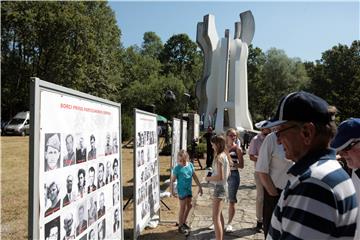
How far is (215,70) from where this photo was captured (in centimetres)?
3738

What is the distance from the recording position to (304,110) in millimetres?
1769

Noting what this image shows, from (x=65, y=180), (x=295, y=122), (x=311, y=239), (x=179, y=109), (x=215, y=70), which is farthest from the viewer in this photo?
(x=179, y=109)

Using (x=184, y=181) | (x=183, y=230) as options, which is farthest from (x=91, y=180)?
(x=183, y=230)

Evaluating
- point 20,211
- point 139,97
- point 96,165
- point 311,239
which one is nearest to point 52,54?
point 139,97

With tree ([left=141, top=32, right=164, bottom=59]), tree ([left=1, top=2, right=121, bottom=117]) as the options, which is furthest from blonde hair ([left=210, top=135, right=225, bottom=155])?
tree ([left=141, top=32, right=164, bottom=59])

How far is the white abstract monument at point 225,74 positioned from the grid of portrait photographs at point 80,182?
30.7 meters

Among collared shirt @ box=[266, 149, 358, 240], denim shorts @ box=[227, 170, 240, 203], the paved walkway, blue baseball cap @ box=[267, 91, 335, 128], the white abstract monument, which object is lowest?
the paved walkway

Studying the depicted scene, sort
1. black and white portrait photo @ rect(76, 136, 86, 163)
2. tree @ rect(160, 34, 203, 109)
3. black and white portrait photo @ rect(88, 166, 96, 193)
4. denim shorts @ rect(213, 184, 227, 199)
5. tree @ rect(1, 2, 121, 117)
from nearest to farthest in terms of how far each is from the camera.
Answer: black and white portrait photo @ rect(76, 136, 86, 163)
black and white portrait photo @ rect(88, 166, 96, 193)
denim shorts @ rect(213, 184, 227, 199)
tree @ rect(1, 2, 121, 117)
tree @ rect(160, 34, 203, 109)

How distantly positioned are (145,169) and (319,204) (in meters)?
5.22

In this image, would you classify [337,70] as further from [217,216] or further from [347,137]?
[347,137]

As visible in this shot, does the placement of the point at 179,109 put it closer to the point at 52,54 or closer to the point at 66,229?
the point at 52,54

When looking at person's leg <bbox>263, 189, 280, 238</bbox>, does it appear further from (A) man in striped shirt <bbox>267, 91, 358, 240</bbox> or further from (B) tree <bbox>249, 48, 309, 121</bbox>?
(B) tree <bbox>249, 48, 309, 121</bbox>

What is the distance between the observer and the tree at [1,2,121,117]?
38.6 meters

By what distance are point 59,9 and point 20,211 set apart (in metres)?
34.7
